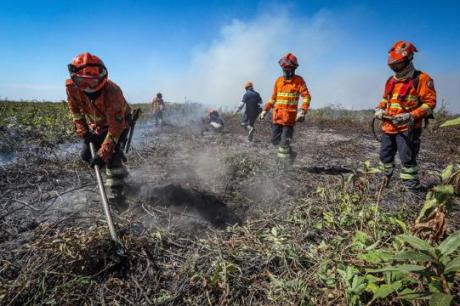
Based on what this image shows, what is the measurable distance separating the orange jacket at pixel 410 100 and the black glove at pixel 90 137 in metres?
3.57

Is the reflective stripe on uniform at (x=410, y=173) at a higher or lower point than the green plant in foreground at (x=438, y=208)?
lower

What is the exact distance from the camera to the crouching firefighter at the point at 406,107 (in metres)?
3.28

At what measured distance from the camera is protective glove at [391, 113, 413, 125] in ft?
10.8

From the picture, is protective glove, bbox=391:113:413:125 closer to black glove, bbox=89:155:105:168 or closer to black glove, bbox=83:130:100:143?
black glove, bbox=89:155:105:168

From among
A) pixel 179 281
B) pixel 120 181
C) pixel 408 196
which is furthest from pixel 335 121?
pixel 179 281

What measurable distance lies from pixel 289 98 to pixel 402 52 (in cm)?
175

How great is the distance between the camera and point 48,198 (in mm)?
3439

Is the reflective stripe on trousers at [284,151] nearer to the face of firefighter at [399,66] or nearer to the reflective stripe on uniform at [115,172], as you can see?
the face of firefighter at [399,66]

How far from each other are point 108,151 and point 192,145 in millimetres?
4992

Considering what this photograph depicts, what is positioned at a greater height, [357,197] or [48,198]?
[357,197]

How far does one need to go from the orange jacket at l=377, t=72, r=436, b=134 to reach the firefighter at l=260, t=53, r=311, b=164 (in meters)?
1.30

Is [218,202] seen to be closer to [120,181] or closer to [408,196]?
[120,181]

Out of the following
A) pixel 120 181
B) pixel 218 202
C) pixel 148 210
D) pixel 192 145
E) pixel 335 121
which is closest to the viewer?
pixel 148 210

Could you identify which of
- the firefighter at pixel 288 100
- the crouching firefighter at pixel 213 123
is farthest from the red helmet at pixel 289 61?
the crouching firefighter at pixel 213 123
